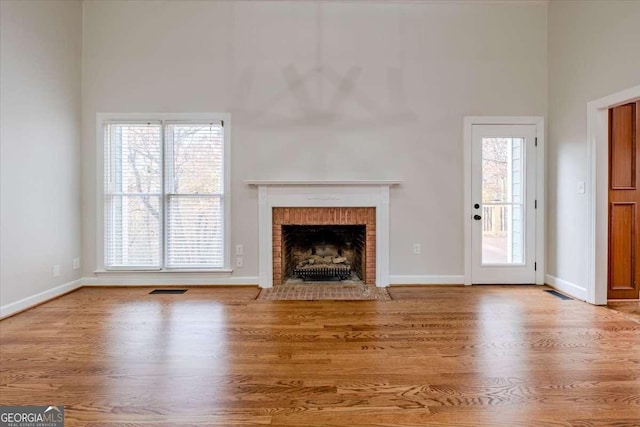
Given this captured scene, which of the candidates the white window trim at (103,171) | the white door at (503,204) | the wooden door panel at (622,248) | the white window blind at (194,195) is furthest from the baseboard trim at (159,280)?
the wooden door panel at (622,248)

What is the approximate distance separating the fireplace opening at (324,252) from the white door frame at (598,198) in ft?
7.93

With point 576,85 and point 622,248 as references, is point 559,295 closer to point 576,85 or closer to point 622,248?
point 622,248

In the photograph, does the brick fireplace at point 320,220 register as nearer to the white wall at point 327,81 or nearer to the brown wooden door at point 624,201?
the white wall at point 327,81

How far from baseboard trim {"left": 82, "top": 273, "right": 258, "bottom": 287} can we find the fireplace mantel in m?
0.28

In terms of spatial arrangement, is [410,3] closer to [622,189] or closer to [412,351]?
[622,189]

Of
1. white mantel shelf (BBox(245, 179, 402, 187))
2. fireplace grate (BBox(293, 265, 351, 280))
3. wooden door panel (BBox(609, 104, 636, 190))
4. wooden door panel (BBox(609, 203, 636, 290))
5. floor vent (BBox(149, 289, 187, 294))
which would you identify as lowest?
floor vent (BBox(149, 289, 187, 294))

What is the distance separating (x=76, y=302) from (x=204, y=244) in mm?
1428

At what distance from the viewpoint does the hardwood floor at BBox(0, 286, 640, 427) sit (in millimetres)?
1804

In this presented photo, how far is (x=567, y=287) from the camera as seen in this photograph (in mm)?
4039

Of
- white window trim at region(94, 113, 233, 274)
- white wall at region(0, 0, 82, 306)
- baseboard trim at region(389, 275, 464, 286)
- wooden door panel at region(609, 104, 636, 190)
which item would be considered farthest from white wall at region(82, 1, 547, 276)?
wooden door panel at region(609, 104, 636, 190)

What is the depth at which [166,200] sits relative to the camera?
14.3ft

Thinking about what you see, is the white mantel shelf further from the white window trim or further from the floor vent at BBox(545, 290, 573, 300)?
the floor vent at BBox(545, 290, 573, 300)

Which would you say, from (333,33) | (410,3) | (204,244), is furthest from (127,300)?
(410,3)

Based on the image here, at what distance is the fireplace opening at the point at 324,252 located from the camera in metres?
4.64
